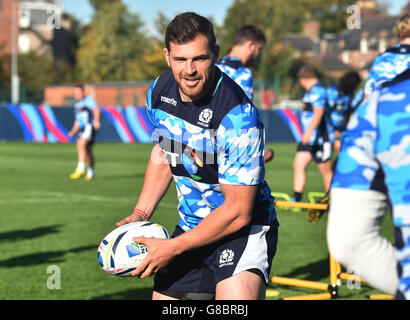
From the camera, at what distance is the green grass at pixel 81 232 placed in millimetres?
6992

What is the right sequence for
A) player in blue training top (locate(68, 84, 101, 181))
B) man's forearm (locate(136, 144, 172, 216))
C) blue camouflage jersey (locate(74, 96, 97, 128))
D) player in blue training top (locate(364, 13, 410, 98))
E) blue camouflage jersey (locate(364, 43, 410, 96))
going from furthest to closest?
blue camouflage jersey (locate(74, 96, 97, 128))
player in blue training top (locate(68, 84, 101, 181))
blue camouflage jersey (locate(364, 43, 410, 96))
player in blue training top (locate(364, 13, 410, 98))
man's forearm (locate(136, 144, 172, 216))

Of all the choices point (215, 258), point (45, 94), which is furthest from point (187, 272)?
point (45, 94)

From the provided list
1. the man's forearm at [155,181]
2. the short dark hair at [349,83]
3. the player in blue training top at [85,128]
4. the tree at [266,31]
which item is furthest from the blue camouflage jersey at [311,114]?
the tree at [266,31]

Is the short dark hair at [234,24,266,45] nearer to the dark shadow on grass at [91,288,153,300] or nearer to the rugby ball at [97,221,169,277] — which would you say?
the dark shadow on grass at [91,288,153,300]

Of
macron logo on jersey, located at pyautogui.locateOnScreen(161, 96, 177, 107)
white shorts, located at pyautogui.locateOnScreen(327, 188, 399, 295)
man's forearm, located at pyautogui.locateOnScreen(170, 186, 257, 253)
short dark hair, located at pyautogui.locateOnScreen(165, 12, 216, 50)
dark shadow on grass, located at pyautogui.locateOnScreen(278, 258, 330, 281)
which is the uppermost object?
short dark hair, located at pyautogui.locateOnScreen(165, 12, 216, 50)

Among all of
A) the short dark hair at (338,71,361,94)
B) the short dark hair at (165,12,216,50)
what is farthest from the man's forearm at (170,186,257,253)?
the short dark hair at (338,71,361,94)

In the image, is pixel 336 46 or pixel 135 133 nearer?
pixel 135 133

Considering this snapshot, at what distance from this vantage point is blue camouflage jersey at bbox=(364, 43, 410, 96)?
641 centimetres

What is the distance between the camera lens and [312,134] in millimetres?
11828

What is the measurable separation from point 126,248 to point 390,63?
3924 millimetres

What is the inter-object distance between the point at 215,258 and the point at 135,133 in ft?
97.6

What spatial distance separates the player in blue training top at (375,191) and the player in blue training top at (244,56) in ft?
17.0
